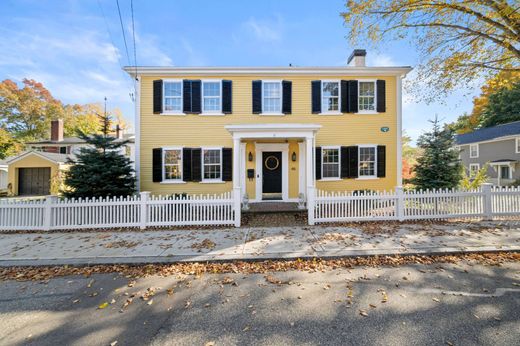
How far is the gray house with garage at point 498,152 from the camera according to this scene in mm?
20891

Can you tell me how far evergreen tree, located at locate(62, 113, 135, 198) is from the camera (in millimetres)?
7852

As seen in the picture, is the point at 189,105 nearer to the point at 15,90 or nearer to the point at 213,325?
the point at 213,325

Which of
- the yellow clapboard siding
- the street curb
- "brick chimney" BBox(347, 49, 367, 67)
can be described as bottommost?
the street curb

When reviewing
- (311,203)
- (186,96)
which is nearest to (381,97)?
(311,203)

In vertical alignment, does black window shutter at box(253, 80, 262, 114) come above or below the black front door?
above

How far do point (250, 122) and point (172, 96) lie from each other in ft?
12.2

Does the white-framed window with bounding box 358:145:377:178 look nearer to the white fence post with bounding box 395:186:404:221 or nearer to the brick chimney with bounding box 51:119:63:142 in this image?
the white fence post with bounding box 395:186:404:221

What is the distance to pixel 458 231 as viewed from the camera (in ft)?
19.7

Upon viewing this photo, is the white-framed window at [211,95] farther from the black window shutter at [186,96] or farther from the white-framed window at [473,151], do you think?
the white-framed window at [473,151]

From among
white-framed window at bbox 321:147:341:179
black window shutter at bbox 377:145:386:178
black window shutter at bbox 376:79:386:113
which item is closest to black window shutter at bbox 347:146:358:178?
white-framed window at bbox 321:147:341:179

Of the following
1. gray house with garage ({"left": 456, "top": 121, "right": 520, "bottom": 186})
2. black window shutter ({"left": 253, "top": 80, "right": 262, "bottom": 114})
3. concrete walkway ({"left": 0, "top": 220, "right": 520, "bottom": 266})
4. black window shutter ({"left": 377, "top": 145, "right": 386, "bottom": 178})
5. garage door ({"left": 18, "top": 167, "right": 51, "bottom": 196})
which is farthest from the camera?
gray house with garage ({"left": 456, "top": 121, "right": 520, "bottom": 186})

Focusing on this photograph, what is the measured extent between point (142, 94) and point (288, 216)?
8.32 m

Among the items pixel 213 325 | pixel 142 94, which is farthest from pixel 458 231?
pixel 142 94

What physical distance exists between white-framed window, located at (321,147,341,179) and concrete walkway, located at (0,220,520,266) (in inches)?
145
